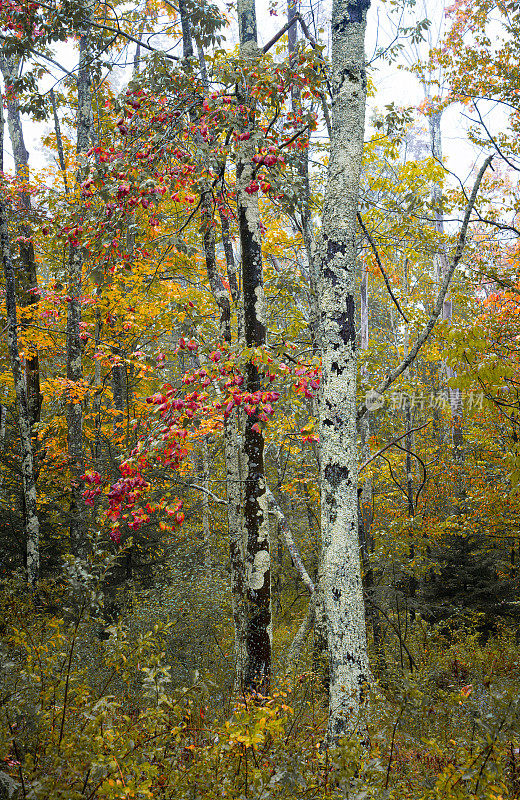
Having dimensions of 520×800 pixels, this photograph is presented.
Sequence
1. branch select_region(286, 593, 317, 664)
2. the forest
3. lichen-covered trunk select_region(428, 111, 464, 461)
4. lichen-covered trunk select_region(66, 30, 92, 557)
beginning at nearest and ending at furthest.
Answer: the forest, branch select_region(286, 593, 317, 664), lichen-covered trunk select_region(66, 30, 92, 557), lichen-covered trunk select_region(428, 111, 464, 461)

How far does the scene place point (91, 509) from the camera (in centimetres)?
998

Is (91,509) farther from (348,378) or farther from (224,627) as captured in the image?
(348,378)

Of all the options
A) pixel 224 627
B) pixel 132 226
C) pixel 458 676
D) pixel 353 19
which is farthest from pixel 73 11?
pixel 458 676

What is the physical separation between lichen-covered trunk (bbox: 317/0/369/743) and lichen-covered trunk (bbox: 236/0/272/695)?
4.79 feet

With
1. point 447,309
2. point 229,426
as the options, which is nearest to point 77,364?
point 229,426

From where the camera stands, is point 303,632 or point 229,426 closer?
point 229,426

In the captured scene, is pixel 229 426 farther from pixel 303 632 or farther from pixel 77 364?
pixel 77 364

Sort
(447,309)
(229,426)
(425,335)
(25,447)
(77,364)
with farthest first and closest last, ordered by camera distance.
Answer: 1. (447,309)
2. (77,364)
3. (25,447)
4. (229,426)
5. (425,335)

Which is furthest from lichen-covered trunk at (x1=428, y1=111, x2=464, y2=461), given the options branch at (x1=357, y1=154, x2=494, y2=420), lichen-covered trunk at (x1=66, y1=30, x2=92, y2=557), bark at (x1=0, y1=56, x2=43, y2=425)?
bark at (x1=0, y1=56, x2=43, y2=425)

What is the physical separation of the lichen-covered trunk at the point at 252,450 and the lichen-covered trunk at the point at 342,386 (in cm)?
146

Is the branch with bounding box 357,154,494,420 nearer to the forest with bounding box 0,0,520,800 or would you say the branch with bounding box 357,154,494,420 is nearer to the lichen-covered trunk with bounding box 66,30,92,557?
the forest with bounding box 0,0,520,800

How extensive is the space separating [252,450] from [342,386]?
1995mm

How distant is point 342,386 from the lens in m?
3.04

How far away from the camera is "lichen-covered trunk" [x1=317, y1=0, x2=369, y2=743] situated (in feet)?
9.20
